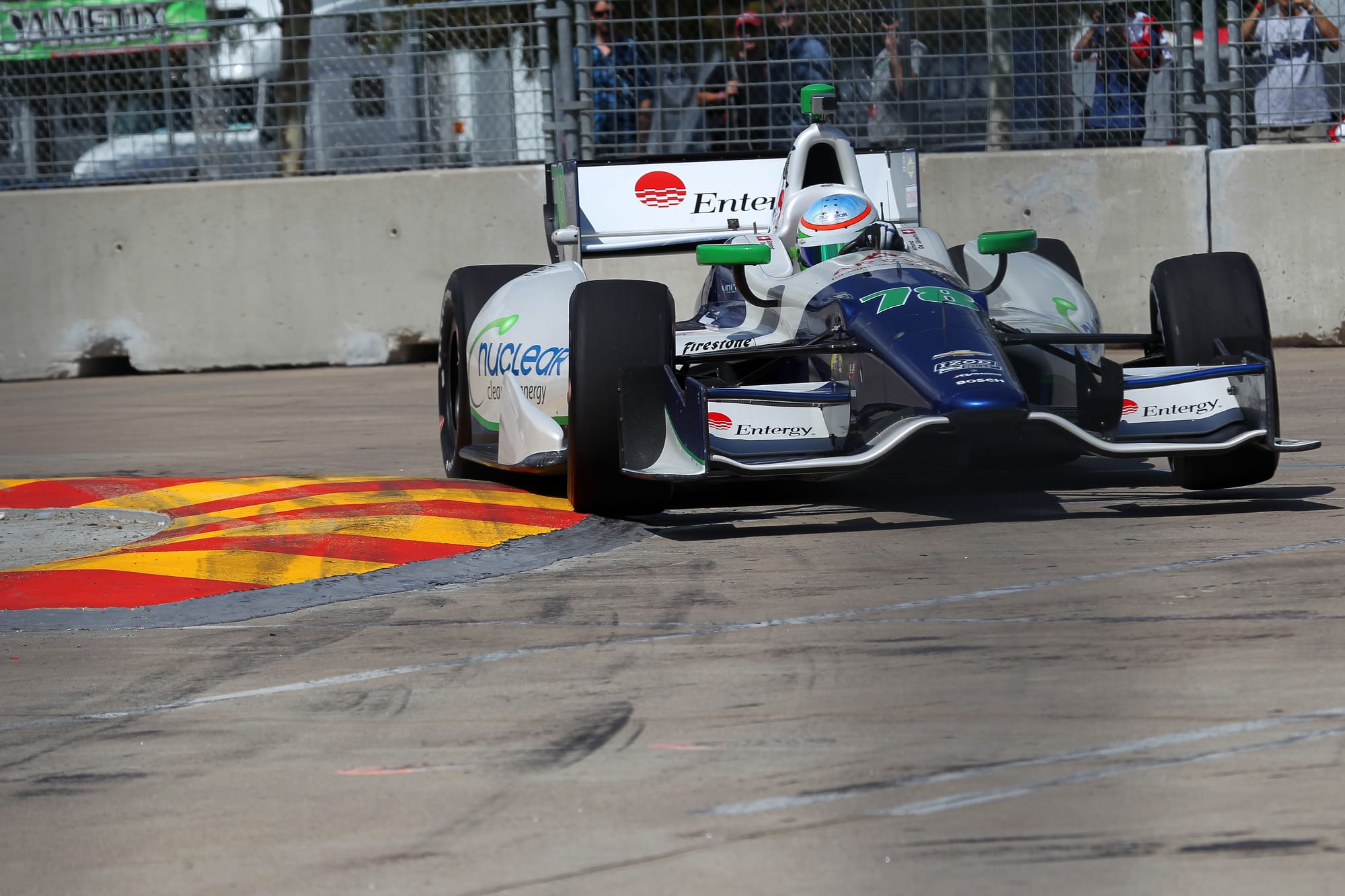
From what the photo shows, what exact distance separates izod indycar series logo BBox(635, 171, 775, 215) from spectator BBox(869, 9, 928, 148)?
3.48m

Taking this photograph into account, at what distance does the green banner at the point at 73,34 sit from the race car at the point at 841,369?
5.77 metres

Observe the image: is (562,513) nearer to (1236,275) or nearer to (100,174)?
(1236,275)

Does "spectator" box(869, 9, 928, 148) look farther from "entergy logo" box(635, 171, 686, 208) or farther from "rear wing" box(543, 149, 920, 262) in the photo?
"entergy logo" box(635, 171, 686, 208)

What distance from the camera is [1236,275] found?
6.03 metres

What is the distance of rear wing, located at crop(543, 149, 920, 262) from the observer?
796 centimetres

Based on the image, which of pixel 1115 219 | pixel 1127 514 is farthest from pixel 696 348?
pixel 1115 219

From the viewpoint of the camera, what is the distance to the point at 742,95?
38.0 feet

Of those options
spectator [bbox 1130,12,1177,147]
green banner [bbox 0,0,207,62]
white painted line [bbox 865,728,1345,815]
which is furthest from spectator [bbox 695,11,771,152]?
white painted line [bbox 865,728,1345,815]

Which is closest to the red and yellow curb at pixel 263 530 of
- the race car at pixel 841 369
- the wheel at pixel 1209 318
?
the race car at pixel 841 369

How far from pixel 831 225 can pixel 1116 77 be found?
18.0 ft

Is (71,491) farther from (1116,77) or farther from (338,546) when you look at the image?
(1116,77)

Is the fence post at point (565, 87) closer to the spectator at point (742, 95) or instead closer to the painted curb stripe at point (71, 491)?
the spectator at point (742, 95)

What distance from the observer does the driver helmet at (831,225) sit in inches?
260

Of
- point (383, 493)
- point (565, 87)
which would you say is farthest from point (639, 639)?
point (565, 87)
